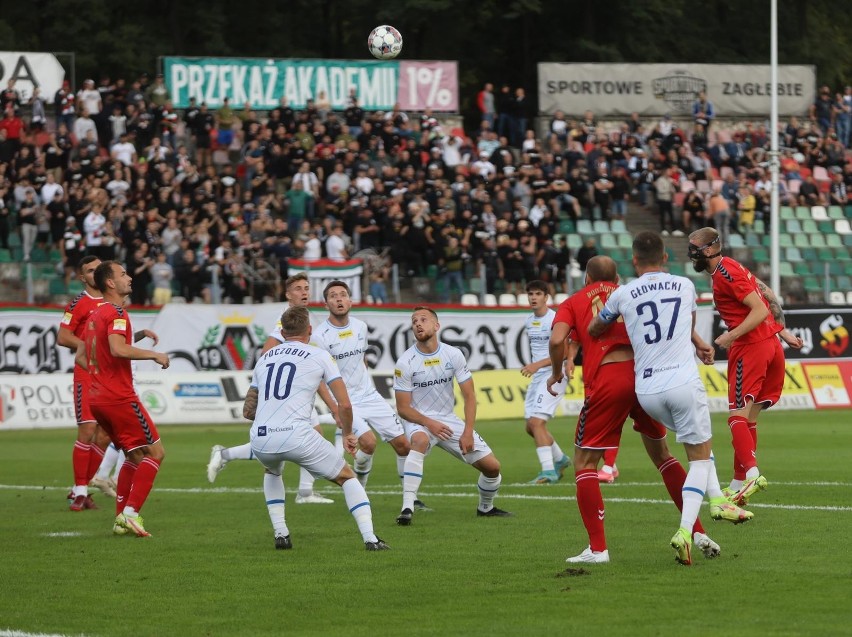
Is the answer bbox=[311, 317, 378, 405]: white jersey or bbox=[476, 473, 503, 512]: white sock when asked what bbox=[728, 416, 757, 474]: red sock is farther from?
bbox=[311, 317, 378, 405]: white jersey

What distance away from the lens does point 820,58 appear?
58.7m

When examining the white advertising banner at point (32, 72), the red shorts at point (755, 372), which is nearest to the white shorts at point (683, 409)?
the red shorts at point (755, 372)

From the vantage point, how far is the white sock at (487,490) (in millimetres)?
13969

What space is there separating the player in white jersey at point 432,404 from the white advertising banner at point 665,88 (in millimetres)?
31486

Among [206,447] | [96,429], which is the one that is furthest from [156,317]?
[96,429]

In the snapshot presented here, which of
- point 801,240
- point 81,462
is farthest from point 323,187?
point 81,462

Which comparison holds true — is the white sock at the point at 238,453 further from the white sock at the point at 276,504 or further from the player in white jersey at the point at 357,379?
the white sock at the point at 276,504

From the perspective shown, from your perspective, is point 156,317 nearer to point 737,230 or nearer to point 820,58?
point 737,230

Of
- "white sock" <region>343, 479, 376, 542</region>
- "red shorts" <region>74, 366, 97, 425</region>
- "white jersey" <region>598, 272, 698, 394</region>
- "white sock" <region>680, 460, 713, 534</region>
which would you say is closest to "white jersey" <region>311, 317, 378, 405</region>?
"red shorts" <region>74, 366, 97, 425</region>

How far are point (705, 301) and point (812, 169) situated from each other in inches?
541

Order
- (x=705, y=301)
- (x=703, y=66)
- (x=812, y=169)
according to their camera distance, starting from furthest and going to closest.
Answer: (x=703, y=66) → (x=812, y=169) → (x=705, y=301)

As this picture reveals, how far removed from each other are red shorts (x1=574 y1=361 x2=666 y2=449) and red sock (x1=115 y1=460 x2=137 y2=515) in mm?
4709

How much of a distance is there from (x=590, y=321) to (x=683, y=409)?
0.93 m

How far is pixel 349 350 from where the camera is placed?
1552 centimetres
